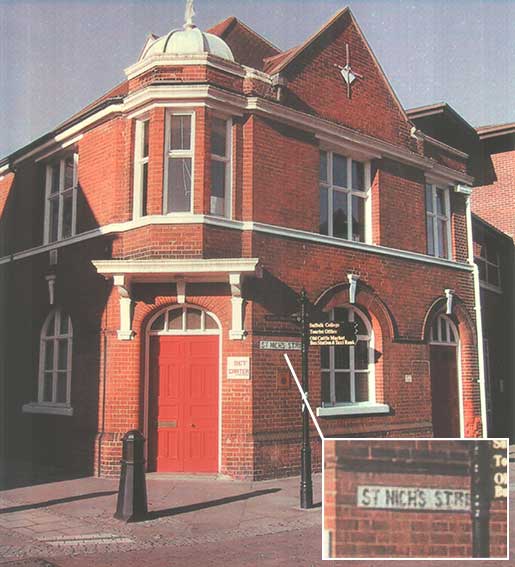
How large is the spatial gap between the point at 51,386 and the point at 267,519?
702 centimetres

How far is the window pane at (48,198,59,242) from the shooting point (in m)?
14.1

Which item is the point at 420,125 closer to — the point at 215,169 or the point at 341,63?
the point at 341,63

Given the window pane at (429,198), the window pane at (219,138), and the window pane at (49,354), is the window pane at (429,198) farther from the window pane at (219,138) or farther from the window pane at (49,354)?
the window pane at (49,354)

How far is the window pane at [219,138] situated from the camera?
1154 cm

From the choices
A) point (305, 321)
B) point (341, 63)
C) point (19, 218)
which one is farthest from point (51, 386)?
point (341, 63)

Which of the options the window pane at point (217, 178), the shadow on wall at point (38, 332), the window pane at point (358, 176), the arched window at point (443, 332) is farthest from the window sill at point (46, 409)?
the arched window at point (443, 332)

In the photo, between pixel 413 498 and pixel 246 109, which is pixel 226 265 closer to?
pixel 246 109

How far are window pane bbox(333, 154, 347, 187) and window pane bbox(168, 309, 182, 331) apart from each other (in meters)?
4.34

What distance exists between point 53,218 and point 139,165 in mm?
3521

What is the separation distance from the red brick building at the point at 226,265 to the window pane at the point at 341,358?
7 cm

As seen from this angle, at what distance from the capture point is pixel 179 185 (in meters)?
11.4

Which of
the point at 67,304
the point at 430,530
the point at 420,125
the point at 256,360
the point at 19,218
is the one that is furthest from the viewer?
the point at 420,125

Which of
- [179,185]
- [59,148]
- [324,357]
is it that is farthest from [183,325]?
[59,148]

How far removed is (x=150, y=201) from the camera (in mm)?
11211
